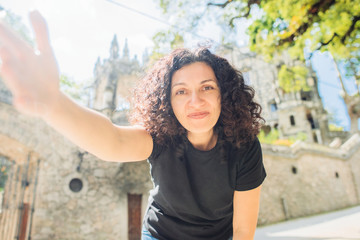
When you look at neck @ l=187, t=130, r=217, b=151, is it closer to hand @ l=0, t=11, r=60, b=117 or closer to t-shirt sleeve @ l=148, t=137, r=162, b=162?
t-shirt sleeve @ l=148, t=137, r=162, b=162

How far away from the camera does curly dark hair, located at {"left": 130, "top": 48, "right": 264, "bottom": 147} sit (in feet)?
5.70

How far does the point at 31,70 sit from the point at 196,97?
3.28ft

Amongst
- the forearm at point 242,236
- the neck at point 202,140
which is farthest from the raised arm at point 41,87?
the forearm at point 242,236

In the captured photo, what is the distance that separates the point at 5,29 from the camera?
0.79m

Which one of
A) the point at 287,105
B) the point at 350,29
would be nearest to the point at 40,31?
the point at 350,29

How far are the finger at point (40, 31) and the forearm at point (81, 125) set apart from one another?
19cm

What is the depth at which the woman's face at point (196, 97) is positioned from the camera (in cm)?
157

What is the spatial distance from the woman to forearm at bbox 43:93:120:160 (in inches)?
5.9

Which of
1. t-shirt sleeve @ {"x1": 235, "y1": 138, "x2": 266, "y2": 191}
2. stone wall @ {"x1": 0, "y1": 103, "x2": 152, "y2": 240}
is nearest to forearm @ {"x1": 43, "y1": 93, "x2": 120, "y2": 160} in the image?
t-shirt sleeve @ {"x1": 235, "y1": 138, "x2": 266, "y2": 191}

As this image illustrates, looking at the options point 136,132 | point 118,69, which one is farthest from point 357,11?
point 118,69

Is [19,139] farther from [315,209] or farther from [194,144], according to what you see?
[315,209]

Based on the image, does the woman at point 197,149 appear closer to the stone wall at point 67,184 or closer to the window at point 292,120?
the stone wall at point 67,184

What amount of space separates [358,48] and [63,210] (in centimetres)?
1060

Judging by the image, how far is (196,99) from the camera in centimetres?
155
